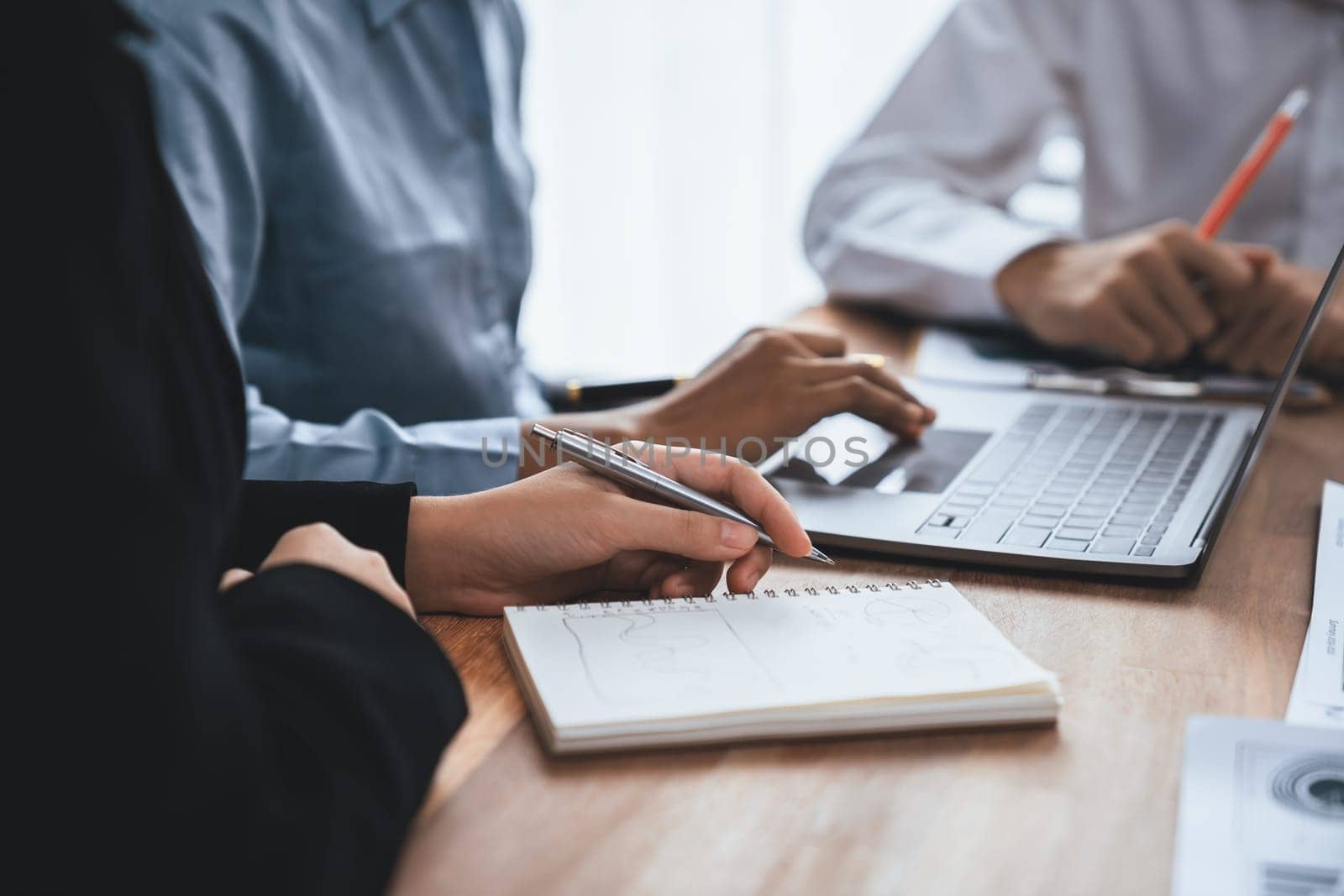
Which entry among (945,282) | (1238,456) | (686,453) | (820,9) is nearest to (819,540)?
(686,453)

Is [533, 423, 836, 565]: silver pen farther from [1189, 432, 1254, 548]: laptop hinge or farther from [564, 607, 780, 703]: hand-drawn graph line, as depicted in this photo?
[1189, 432, 1254, 548]: laptop hinge

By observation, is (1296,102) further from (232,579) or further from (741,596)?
(232,579)

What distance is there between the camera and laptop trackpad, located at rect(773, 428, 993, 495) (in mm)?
805

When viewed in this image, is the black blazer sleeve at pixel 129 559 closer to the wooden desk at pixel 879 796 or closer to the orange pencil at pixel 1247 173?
the wooden desk at pixel 879 796

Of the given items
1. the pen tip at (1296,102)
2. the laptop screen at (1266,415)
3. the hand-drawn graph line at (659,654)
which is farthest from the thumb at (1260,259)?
the hand-drawn graph line at (659,654)

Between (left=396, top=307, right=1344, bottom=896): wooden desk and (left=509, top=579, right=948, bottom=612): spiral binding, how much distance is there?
4 cm

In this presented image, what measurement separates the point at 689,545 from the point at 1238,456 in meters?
0.48

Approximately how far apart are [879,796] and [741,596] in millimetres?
174

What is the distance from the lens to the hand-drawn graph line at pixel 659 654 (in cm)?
52

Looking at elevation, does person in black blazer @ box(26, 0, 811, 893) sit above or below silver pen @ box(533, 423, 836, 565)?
above

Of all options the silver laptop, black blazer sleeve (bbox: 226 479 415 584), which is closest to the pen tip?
the silver laptop

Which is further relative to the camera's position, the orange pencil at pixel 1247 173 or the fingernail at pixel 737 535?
the orange pencil at pixel 1247 173

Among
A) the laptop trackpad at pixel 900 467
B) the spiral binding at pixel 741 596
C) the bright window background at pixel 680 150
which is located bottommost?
the bright window background at pixel 680 150

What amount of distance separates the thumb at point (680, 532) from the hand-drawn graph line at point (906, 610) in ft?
0.24
